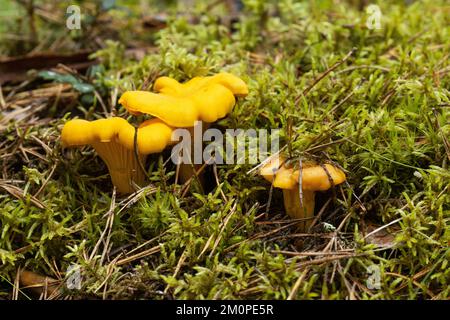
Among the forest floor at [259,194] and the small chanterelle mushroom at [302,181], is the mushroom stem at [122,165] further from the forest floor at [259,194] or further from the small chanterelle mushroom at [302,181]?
the small chanterelle mushroom at [302,181]

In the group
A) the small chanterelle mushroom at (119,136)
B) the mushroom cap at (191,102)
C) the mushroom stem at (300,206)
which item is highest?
the mushroom cap at (191,102)

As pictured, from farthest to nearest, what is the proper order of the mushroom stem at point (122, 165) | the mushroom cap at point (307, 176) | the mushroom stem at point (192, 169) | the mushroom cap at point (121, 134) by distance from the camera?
1. the mushroom stem at point (192, 169)
2. the mushroom stem at point (122, 165)
3. the mushroom cap at point (121, 134)
4. the mushroom cap at point (307, 176)

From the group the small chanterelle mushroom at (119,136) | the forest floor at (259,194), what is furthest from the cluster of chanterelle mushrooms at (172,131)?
the forest floor at (259,194)

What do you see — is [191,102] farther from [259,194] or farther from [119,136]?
[259,194]
